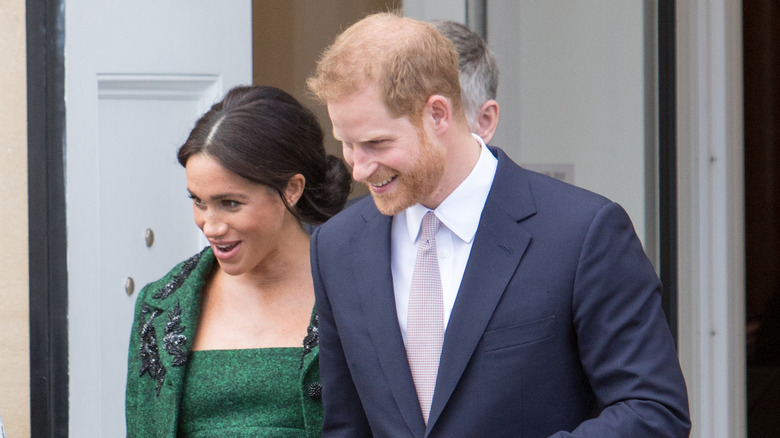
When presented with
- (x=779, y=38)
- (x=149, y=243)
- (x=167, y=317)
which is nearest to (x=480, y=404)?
(x=167, y=317)

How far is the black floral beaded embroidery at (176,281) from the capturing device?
240cm

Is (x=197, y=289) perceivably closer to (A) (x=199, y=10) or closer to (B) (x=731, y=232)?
(A) (x=199, y=10)

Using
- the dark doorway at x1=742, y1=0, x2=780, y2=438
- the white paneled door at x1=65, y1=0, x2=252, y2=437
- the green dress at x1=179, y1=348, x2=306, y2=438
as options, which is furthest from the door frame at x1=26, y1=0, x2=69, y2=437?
the dark doorway at x1=742, y1=0, x2=780, y2=438

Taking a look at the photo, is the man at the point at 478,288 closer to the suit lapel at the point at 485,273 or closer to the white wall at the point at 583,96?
the suit lapel at the point at 485,273

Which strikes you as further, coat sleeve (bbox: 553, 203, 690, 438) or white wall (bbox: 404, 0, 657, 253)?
white wall (bbox: 404, 0, 657, 253)

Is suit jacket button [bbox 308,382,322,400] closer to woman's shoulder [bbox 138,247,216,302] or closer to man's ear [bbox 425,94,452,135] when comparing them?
woman's shoulder [bbox 138,247,216,302]

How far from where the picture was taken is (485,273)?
1.60 meters

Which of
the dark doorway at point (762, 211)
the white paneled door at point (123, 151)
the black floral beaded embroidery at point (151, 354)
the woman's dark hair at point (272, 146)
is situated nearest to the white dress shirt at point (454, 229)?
the woman's dark hair at point (272, 146)

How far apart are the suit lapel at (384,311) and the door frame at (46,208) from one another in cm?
145

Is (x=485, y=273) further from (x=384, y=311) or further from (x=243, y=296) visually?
(x=243, y=296)

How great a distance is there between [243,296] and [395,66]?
3.24 ft

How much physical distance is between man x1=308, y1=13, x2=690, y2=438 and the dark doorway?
2.11 metres

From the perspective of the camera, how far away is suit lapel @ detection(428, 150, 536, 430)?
1571 millimetres

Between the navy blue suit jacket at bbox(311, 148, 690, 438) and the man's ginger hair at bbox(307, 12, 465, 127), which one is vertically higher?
the man's ginger hair at bbox(307, 12, 465, 127)
